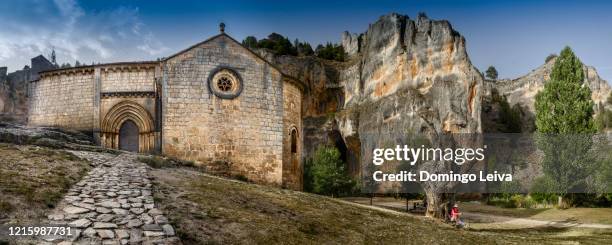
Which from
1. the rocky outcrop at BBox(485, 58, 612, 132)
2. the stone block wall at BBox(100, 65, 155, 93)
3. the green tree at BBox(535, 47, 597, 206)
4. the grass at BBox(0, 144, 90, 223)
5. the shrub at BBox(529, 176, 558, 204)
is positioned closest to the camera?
the grass at BBox(0, 144, 90, 223)

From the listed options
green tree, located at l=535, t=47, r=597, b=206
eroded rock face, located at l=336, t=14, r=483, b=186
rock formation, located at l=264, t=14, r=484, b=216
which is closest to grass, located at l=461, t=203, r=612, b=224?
green tree, located at l=535, t=47, r=597, b=206

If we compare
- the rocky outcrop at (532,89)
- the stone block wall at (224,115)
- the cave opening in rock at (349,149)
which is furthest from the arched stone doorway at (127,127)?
the rocky outcrop at (532,89)

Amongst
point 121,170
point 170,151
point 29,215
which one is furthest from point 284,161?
point 29,215

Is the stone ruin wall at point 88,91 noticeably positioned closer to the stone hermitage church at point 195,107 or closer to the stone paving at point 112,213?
the stone hermitage church at point 195,107

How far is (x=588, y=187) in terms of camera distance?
31.1 m

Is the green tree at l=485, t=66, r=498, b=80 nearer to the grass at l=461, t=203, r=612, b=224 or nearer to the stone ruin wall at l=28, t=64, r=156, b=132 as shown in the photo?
the grass at l=461, t=203, r=612, b=224

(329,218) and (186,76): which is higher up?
(186,76)

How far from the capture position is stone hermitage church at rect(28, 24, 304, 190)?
21859mm

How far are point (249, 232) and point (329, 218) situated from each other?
3.50 meters

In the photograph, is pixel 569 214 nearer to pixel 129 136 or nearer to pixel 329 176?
pixel 329 176

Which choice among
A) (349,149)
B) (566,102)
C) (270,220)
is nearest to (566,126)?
(566,102)

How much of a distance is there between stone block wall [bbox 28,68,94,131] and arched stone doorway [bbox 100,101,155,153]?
3.41 feet

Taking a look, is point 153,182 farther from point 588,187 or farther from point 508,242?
point 588,187

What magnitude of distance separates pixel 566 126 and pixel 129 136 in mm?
28370
